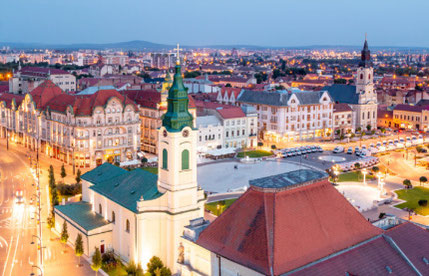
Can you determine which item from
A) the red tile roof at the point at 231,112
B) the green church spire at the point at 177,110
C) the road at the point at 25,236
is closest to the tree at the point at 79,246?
the road at the point at 25,236

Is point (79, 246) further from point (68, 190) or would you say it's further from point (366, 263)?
point (366, 263)

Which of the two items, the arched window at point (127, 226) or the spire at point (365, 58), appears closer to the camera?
the arched window at point (127, 226)

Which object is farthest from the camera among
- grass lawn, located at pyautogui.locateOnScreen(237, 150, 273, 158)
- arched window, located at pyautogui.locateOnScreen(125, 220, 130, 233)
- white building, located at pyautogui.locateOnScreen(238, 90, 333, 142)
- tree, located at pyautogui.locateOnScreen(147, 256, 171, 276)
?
white building, located at pyautogui.locateOnScreen(238, 90, 333, 142)

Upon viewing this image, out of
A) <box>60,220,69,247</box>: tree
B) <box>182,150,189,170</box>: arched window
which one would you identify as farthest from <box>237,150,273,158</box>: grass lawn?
<box>182,150,189,170</box>: arched window

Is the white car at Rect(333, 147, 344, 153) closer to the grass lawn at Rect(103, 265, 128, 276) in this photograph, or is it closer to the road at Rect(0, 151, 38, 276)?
the road at Rect(0, 151, 38, 276)

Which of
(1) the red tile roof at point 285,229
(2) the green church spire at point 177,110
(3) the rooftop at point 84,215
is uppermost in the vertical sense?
(2) the green church spire at point 177,110

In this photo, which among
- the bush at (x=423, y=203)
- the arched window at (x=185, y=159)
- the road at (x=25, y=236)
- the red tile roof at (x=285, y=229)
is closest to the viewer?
the red tile roof at (x=285, y=229)

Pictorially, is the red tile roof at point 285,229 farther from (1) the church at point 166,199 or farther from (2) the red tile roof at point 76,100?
(2) the red tile roof at point 76,100
